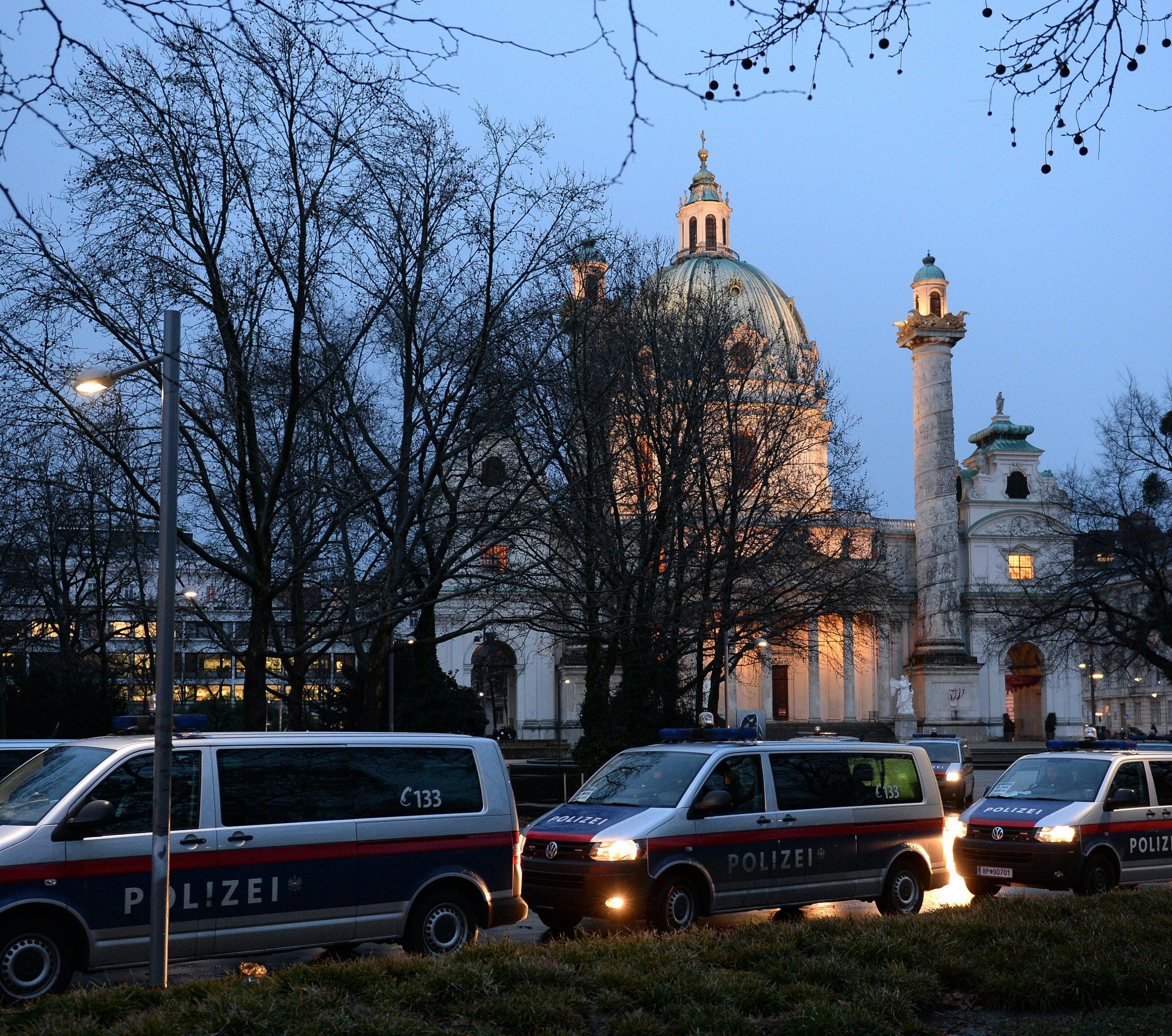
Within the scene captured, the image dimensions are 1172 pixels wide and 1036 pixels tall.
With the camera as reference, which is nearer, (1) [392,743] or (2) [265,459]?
(1) [392,743]

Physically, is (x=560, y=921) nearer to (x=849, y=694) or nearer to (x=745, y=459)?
(x=745, y=459)

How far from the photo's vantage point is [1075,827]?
51.4ft

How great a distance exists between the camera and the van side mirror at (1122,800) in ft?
52.5

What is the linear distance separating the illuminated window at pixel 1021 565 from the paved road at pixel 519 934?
235ft

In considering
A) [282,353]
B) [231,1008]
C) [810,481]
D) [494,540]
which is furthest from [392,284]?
[810,481]

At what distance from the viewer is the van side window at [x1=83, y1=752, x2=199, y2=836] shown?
34.3 feet

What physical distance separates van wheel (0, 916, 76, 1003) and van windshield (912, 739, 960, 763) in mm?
25198

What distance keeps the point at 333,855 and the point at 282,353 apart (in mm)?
11174

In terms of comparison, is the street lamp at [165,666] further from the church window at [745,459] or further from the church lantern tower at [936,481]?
the church lantern tower at [936,481]

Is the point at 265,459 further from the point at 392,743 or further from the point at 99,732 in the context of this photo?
the point at 99,732

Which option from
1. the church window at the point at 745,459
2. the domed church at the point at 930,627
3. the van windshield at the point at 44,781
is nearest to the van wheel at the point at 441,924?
the van windshield at the point at 44,781

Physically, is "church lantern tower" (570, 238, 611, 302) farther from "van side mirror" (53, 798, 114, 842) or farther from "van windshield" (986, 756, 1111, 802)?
"van side mirror" (53, 798, 114, 842)

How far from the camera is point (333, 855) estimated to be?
1131cm

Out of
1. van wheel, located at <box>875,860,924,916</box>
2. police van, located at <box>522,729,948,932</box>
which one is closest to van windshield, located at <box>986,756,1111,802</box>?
police van, located at <box>522,729,948,932</box>
